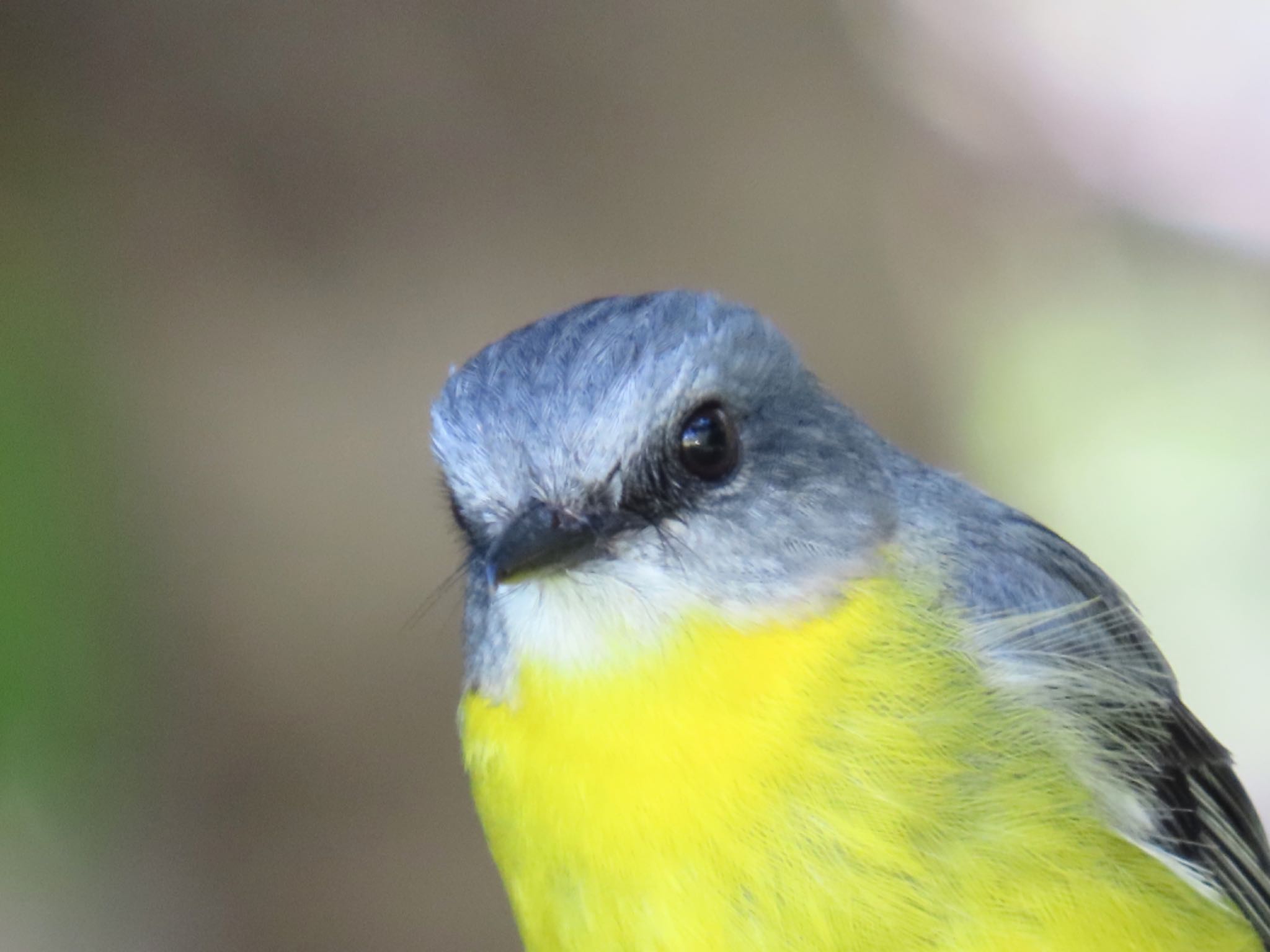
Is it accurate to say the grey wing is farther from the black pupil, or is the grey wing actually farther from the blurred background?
the blurred background

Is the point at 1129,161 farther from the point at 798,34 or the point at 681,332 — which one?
the point at 681,332

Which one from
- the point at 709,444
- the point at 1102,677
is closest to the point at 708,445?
the point at 709,444

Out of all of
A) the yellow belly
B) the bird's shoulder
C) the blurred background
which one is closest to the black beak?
the yellow belly

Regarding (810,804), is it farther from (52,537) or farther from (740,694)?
(52,537)

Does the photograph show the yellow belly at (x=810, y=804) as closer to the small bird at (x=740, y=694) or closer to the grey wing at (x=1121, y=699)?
the small bird at (x=740, y=694)

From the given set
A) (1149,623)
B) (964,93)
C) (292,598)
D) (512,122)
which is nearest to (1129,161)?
(964,93)

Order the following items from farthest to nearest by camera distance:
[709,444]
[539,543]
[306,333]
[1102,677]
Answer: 1. [306,333]
2. [1102,677]
3. [709,444]
4. [539,543]
